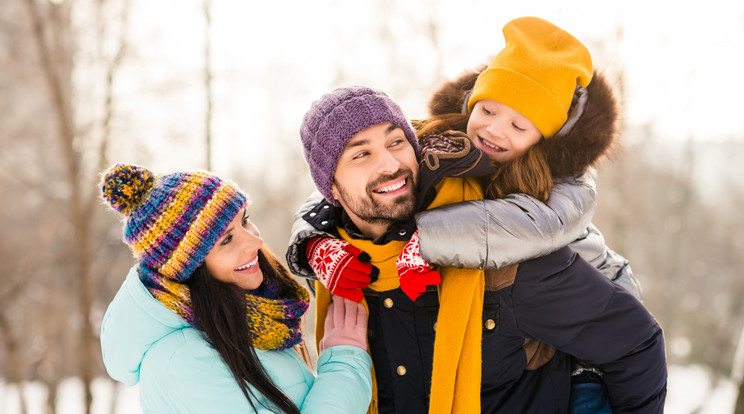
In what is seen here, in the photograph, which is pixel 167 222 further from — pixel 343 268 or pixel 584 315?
pixel 584 315

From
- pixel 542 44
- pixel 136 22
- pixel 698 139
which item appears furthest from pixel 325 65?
pixel 542 44

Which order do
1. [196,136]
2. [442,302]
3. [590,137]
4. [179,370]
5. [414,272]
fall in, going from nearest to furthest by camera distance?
1. [179,370]
2. [414,272]
3. [442,302]
4. [590,137]
5. [196,136]

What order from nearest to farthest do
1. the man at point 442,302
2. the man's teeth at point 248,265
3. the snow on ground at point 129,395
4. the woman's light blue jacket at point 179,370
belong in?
the woman's light blue jacket at point 179,370 < the man at point 442,302 < the man's teeth at point 248,265 < the snow on ground at point 129,395

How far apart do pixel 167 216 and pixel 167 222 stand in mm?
22

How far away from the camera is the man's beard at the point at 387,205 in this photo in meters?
2.01

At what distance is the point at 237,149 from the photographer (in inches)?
544

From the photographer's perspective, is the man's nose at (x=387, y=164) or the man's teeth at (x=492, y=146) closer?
the man's nose at (x=387, y=164)

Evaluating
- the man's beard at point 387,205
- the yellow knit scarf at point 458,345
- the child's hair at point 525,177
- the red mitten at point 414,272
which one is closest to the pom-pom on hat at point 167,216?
the man's beard at point 387,205

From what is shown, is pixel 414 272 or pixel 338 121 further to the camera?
pixel 338 121

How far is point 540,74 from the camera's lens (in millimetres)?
2211

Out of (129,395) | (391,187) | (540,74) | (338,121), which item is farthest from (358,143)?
(129,395)

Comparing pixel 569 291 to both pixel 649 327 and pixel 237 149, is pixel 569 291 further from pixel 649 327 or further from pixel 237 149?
pixel 237 149

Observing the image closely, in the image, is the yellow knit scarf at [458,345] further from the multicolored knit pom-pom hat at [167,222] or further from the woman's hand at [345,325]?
the multicolored knit pom-pom hat at [167,222]

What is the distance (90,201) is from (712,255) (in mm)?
21656
